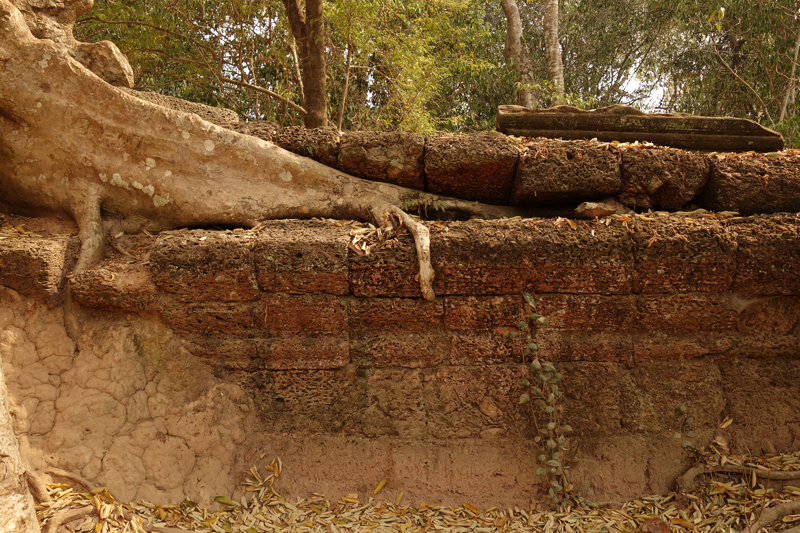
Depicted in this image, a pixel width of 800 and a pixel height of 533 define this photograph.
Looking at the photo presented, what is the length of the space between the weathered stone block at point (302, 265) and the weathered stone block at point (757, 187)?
230 centimetres

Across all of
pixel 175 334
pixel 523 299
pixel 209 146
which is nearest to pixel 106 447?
pixel 175 334

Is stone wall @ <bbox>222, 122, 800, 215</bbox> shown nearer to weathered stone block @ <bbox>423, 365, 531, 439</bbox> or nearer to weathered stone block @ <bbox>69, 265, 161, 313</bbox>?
weathered stone block @ <bbox>423, 365, 531, 439</bbox>

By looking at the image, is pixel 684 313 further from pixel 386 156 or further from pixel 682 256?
pixel 386 156

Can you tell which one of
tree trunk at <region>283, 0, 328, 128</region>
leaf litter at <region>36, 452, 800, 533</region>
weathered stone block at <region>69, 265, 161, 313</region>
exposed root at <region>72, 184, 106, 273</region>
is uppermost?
tree trunk at <region>283, 0, 328, 128</region>

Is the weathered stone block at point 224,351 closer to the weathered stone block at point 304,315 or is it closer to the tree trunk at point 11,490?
the weathered stone block at point 304,315

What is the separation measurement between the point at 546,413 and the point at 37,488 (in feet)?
8.26

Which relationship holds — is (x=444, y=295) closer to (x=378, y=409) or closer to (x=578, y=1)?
(x=378, y=409)

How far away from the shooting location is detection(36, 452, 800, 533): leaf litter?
8.10ft

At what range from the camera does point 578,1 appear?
14.0 m

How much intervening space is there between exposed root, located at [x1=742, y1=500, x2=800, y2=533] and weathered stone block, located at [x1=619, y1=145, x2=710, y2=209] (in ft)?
5.60

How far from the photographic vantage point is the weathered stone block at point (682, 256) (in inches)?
110

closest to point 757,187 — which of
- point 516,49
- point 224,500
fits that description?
point 224,500

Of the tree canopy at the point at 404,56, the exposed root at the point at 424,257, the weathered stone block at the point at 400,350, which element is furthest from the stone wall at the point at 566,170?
the tree canopy at the point at 404,56

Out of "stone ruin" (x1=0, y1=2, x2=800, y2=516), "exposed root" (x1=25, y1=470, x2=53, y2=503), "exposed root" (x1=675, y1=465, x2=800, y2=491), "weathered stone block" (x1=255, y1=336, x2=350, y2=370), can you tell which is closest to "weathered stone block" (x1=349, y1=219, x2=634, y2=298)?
"stone ruin" (x1=0, y1=2, x2=800, y2=516)
